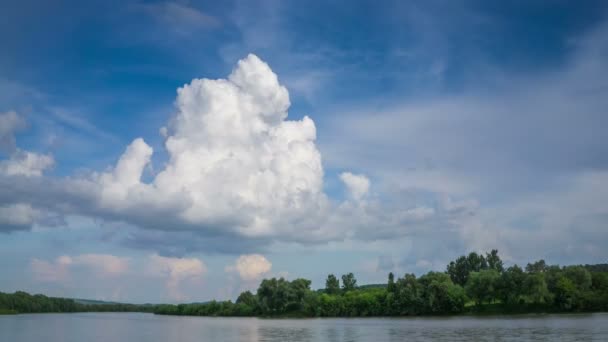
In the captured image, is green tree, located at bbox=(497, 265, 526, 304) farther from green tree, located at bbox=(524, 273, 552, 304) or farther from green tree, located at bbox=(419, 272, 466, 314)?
green tree, located at bbox=(419, 272, 466, 314)

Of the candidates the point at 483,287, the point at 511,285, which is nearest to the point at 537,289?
the point at 511,285

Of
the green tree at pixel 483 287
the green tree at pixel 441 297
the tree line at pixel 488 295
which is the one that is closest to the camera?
the tree line at pixel 488 295

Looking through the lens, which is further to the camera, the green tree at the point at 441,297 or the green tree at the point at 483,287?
the green tree at the point at 441,297

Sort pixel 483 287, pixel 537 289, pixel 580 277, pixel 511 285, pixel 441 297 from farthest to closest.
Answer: pixel 441 297
pixel 483 287
pixel 511 285
pixel 580 277
pixel 537 289

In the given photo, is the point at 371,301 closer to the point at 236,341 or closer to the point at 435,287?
the point at 435,287

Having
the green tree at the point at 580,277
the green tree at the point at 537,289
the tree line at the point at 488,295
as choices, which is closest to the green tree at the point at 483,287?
the tree line at the point at 488,295

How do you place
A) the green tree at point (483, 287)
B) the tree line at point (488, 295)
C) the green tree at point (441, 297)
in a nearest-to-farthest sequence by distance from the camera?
the tree line at point (488, 295), the green tree at point (483, 287), the green tree at point (441, 297)

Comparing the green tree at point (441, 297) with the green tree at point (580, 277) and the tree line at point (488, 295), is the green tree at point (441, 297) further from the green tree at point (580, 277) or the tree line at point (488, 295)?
the green tree at point (580, 277)

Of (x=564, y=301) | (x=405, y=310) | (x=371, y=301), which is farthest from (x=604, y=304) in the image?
(x=371, y=301)

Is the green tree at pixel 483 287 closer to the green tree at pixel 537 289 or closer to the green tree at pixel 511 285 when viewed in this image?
the green tree at pixel 511 285

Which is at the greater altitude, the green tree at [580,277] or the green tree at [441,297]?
the green tree at [580,277]

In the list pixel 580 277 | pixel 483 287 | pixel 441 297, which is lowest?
pixel 441 297

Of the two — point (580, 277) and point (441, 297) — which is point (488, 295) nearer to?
point (441, 297)

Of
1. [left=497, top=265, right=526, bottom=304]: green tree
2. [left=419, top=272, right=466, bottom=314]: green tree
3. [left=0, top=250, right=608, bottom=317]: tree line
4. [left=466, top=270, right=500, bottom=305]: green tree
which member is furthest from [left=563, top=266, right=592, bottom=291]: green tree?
[left=419, top=272, right=466, bottom=314]: green tree
